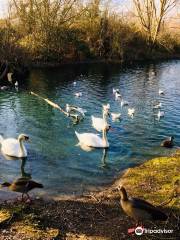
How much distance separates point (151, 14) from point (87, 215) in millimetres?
69114

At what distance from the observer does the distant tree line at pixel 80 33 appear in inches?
2290

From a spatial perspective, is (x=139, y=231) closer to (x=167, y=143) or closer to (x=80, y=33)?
(x=167, y=143)

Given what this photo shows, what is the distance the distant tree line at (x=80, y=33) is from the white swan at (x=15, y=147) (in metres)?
29.8

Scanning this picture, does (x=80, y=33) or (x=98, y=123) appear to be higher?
(x=80, y=33)

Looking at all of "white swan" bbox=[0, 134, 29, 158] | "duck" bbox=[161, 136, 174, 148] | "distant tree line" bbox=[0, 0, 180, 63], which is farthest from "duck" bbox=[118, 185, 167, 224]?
"distant tree line" bbox=[0, 0, 180, 63]

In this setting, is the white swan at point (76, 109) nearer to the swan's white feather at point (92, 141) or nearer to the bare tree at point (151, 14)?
the swan's white feather at point (92, 141)

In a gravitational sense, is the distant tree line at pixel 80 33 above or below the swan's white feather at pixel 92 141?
above

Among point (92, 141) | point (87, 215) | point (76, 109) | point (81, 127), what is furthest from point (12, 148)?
point (76, 109)

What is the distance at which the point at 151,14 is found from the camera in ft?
255

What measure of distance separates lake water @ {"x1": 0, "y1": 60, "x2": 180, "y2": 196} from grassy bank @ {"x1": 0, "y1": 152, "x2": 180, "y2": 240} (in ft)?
5.80

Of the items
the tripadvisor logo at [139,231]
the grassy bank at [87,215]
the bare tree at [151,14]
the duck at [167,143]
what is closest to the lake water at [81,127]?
the duck at [167,143]

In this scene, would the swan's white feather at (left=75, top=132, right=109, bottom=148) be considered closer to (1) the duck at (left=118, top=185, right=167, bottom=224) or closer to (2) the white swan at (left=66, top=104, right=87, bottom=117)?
(2) the white swan at (left=66, top=104, right=87, bottom=117)

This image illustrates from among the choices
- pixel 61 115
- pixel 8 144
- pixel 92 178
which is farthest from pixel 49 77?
pixel 92 178

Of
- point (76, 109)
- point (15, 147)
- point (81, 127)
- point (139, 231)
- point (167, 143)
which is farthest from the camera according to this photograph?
point (76, 109)
